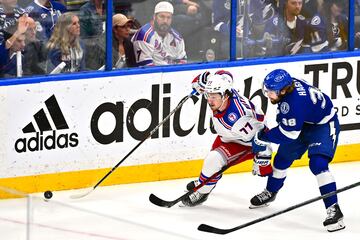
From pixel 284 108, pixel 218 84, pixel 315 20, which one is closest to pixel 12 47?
pixel 218 84

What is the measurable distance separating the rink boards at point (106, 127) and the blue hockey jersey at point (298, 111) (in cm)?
131

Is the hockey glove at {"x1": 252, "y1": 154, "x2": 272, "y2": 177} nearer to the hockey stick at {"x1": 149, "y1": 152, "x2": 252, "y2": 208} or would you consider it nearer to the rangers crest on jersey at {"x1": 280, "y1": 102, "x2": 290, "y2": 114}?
the hockey stick at {"x1": 149, "y1": 152, "x2": 252, "y2": 208}

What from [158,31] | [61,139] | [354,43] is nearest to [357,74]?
[354,43]

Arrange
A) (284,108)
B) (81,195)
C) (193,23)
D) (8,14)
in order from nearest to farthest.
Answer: (284,108)
(8,14)
(81,195)
(193,23)

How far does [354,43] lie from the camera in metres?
9.52

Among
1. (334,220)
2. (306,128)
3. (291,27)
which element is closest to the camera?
(334,220)

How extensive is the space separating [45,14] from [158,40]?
96 cm

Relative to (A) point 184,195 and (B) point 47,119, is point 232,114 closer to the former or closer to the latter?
(A) point 184,195

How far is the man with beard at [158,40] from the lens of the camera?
8.66 m

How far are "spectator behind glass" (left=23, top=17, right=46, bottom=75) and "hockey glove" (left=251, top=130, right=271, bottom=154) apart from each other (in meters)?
1.64

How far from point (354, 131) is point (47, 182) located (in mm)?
2678

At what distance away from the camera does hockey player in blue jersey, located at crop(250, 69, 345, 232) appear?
7406mm

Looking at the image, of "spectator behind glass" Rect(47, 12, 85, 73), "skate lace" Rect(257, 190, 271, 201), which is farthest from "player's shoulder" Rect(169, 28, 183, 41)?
"skate lace" Rect(257, 190, 271, 201)

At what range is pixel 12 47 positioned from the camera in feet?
26.5
